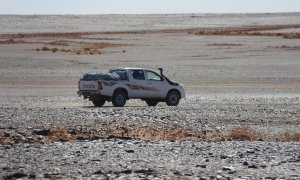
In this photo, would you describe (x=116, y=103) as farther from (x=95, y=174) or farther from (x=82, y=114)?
(x=95, y=174)

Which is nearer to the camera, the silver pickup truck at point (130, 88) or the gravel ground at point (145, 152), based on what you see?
the gravel ground at point (145, 152)

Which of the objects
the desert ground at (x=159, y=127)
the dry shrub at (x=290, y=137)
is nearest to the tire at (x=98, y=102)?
the desert ground at (x=159, y=127)

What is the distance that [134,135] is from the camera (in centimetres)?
1898

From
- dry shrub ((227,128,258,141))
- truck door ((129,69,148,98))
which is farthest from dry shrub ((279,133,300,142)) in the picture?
truck door ((129,69,148,98))

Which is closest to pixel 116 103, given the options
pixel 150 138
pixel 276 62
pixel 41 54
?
pixel 150 138

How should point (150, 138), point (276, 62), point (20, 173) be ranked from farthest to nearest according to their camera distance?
point (276, 62)
point (150, 138)
point (20, 173)

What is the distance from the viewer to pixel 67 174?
1248 cm

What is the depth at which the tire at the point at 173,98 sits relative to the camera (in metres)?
31.8

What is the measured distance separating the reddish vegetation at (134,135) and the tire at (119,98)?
32.2 feet

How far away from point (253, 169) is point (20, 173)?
369 cm

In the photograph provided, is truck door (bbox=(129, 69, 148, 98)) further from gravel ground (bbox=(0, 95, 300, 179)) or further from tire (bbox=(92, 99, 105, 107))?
gravel ground (bbox=(0, 95, 300, 179))

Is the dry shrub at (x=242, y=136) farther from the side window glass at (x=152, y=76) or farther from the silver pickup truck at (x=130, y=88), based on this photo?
the side window glass at (x=152, y=76)

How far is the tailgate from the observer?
1187 inches

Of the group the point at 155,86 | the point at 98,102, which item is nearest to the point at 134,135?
the point at 98,102
